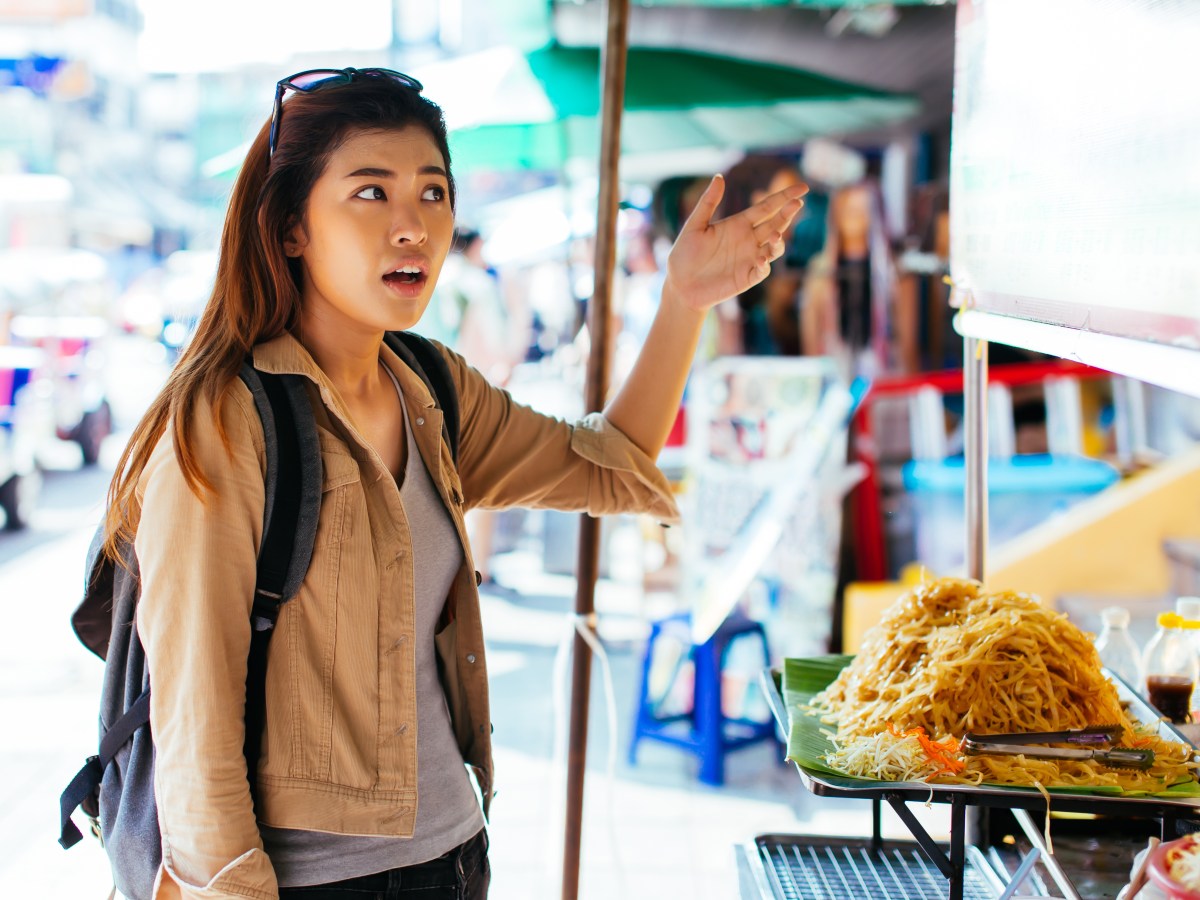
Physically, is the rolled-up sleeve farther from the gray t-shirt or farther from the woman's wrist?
the gray t-shirt

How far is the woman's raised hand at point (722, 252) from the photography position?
2.00 meters

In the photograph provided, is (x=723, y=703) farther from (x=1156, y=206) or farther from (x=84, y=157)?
(x=84, y=157)

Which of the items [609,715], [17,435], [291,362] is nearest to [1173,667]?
[291,362]

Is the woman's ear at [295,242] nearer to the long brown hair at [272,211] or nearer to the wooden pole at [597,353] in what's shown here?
the long brown hair at [272,211]

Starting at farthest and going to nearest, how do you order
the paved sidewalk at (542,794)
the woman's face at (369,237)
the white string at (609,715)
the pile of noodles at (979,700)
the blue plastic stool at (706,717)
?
the blue plastic stool at (706,717), the paved sidewalk at (542,794), the white string at (609,715), the woman's face at (369,237), the pile of noodles at (979,700)

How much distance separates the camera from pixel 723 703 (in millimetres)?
4871

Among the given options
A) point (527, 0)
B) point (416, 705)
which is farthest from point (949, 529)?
point (416, 705)

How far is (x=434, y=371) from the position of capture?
1957 mm

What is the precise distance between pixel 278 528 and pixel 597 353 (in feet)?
3.56

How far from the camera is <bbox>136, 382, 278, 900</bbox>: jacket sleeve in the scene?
142 cm

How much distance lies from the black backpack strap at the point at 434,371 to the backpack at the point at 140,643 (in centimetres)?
33

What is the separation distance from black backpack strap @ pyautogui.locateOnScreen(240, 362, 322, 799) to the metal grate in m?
0.92

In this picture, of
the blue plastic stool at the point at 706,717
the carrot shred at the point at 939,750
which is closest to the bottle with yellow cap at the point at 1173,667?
the carrot shred at the point at 939,750

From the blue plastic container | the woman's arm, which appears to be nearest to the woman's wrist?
the woman's arm
